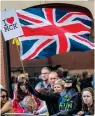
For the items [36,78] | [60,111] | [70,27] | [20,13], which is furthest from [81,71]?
[60,111]

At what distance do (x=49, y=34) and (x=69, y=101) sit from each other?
6.41 ft

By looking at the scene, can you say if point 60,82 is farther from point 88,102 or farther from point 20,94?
point 20,94

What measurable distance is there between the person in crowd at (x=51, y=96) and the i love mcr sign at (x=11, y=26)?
1.17 metres

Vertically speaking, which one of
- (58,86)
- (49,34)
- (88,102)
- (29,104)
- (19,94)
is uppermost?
(49,34)

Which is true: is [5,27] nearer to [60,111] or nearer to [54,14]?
[54,14]

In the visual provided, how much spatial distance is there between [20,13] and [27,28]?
322 mm

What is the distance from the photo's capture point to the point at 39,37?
7.72 m

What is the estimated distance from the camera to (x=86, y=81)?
8.15 meters

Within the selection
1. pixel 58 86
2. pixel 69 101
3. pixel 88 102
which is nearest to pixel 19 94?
pixel 58 86

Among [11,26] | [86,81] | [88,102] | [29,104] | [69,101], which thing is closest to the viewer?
[88,102]

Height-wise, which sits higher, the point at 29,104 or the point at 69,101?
the point at 69,101

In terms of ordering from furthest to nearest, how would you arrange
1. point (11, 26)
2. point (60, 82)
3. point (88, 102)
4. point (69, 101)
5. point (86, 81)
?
point (86, 81)
point (11, 26)
point (60, 82)
point (69, 101)
point (88, 102)

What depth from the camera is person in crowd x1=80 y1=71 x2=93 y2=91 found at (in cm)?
785

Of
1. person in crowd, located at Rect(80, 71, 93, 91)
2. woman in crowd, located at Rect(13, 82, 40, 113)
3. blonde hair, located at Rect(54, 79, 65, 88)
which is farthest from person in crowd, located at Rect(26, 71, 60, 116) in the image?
person in crowd, located at Rect(80, 71, 93, 91)
